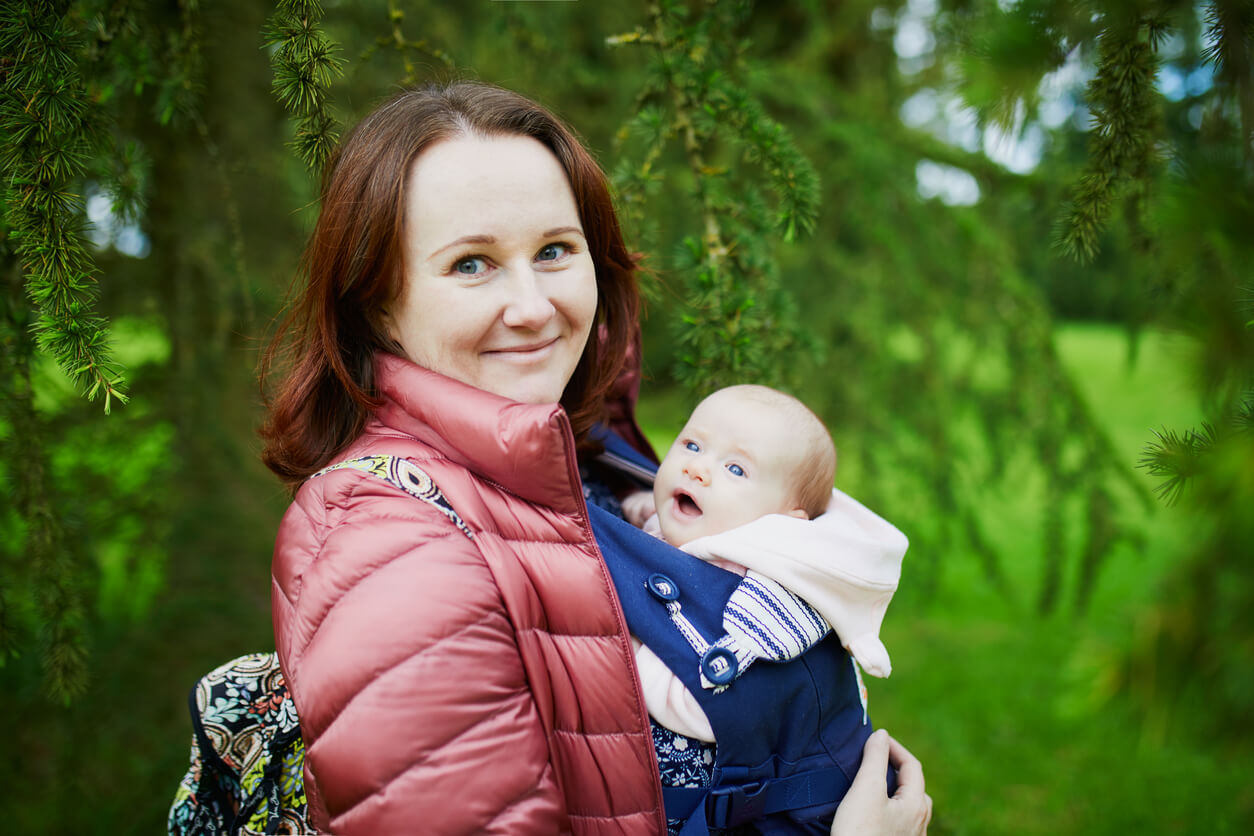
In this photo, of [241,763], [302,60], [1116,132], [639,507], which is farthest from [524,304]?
[1116,132]

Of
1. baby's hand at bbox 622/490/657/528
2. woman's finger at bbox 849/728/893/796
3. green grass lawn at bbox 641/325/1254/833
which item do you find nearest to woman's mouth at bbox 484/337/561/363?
baby's hand at bbox 622/490/657/528

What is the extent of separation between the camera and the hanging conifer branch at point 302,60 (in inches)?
49.2

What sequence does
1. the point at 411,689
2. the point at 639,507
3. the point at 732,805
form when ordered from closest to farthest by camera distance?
the point at 411,689, the point at 732,805, the point at 639,507

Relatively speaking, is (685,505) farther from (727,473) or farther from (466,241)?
(466,241)

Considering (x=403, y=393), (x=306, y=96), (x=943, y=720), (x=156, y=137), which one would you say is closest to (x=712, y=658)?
(x=403, y=393)

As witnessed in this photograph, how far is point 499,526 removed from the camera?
4.03 feet

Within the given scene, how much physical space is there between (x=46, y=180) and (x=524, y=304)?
0.68 metres

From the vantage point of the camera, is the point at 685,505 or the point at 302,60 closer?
the point at 302,60

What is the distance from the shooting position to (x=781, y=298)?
1903mm

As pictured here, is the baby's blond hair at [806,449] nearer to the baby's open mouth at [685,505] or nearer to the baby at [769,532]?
the baby at [769,532]

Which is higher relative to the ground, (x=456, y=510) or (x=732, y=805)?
(x=456, y=510)

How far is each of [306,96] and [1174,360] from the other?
1.20 meters

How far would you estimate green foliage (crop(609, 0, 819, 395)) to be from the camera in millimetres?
1702

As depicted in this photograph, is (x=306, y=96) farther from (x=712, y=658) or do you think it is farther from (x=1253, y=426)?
(x=1253, y=426)
